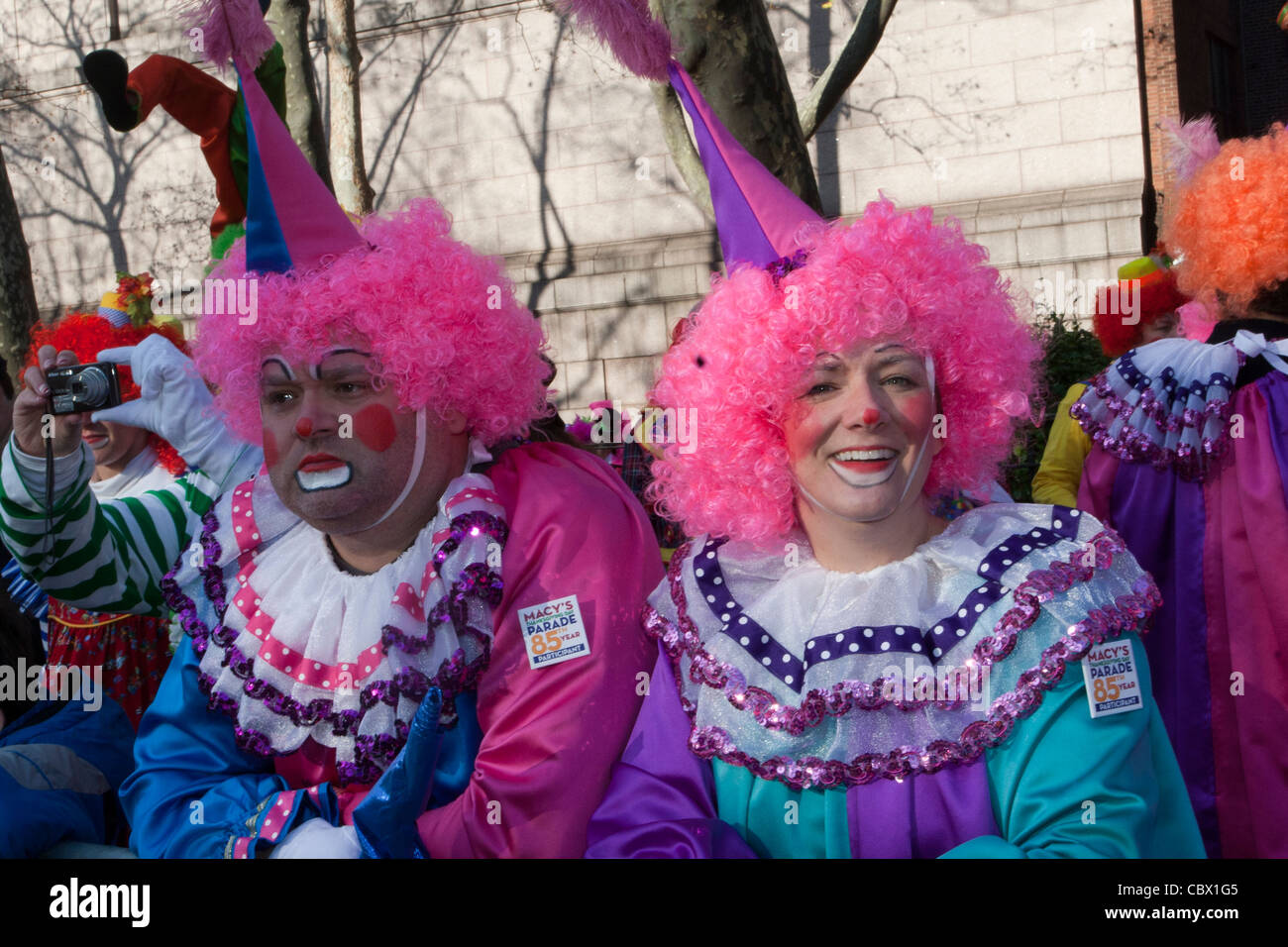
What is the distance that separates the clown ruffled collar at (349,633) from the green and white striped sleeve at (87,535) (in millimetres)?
280

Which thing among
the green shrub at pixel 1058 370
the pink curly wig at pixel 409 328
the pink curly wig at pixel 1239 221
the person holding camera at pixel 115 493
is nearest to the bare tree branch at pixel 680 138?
the green shrub at pixel 1058 370

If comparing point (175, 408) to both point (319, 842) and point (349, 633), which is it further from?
point (319, 842)

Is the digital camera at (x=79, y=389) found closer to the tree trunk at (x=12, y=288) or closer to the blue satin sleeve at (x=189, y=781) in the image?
the blue satin sleeve at (x=189, y=781)

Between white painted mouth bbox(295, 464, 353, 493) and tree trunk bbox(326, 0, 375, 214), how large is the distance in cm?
711

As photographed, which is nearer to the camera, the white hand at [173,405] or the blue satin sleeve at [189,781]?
the blue satin sleeve at [189,781]

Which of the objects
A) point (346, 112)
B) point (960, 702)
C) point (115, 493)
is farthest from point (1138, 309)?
point (346, 112)

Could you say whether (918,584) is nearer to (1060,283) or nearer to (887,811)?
(887,811)

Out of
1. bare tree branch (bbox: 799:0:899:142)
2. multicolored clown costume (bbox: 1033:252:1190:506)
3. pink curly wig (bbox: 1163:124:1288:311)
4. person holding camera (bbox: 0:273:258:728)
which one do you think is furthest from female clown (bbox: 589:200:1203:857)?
bare tree branch (bbox: 799:0:899:142)

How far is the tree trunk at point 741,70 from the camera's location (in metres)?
4.78

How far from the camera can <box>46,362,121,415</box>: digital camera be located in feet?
9.02

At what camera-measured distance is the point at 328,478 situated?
2400 millimetres

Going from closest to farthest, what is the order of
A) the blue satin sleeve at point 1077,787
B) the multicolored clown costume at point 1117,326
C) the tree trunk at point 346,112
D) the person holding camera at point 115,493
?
1. the blue satin sleeve at point 1077,787
2. the person holding camera at point 115,493
3. the multicolored clown costume at point 1117,326
4. the tree trunk at point 346,112

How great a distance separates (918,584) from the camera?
2.13m

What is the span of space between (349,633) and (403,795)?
474 millimetres
